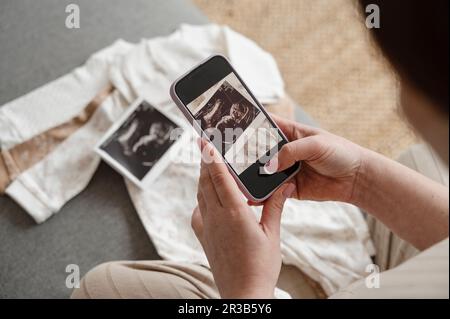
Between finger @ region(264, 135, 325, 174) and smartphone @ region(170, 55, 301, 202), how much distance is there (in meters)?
0.01

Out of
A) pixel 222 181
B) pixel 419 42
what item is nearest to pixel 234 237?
pixel 222 181

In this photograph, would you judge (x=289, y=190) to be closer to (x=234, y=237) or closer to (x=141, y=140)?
(x=234, y=237)

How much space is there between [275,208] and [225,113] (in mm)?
145

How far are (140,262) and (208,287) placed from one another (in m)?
0.12

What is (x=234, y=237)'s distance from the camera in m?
0.54

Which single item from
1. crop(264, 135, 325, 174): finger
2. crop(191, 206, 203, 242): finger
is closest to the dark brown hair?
crop(264, 135, 325, 174): finger

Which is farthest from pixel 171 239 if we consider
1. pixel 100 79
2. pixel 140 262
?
pixel 100 79

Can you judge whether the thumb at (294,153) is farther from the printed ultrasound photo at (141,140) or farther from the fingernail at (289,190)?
the printed ultrasound photo at (141,140)

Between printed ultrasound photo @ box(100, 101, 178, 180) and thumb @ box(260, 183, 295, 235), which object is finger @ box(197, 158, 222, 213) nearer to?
thumb @ box(260, 183, 295, 235)

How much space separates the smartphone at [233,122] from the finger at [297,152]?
1cm

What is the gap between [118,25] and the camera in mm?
913
